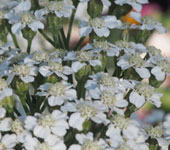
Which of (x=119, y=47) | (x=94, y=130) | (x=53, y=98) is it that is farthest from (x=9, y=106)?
(x=119, y=47)

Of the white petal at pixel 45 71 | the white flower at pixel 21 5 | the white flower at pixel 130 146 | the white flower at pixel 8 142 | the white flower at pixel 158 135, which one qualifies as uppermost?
the white flower at pixel 21 5

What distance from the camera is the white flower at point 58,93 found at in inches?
47.1

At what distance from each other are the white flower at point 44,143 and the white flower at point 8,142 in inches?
1.5

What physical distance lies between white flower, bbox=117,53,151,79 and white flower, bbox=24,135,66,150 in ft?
1.09

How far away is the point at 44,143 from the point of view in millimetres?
1089

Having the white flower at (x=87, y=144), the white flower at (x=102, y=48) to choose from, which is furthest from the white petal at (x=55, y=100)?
the white flower at (x=102, y=48)

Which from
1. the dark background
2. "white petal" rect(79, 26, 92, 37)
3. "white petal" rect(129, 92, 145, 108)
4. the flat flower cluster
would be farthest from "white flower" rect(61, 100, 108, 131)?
the dark background

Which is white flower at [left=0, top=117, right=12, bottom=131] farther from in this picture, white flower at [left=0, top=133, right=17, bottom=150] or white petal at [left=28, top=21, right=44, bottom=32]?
white petal at [left=28, top=21, right=44, bottom=32]

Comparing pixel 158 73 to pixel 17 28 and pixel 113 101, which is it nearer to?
pixel 113 101

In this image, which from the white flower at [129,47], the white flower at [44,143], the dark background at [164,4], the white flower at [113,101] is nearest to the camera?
the white flower at [44,143]

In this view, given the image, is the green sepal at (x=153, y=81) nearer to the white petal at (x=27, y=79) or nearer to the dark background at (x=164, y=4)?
the white petal at (x=27, y=79)

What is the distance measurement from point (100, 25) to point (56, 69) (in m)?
0.25

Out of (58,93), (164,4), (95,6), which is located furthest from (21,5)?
(164,4)

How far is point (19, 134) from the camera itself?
1113 millimetres
